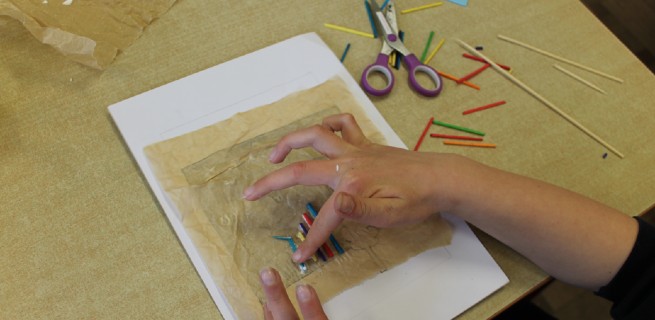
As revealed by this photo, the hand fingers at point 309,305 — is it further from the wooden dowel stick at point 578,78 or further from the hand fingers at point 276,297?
the wooden dowel stick at point 578,78

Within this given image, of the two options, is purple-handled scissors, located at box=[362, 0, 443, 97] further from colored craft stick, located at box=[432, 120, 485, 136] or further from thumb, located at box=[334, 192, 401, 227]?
thumb, located at box=[334, 192, 401, 227]

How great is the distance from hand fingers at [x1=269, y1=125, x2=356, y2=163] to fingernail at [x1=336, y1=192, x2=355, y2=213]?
0.10 metres

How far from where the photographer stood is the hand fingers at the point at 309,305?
1.67 ft

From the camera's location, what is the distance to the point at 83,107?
0.64 metres

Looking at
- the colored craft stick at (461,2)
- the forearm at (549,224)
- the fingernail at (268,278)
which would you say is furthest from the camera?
the colored craft stick at (461,2)

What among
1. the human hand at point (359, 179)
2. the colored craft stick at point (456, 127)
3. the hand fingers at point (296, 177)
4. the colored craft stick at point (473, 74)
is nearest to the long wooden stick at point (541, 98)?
the colored craft stick at point (473, 74)

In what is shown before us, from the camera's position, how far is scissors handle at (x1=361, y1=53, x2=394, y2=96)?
718 millimetres

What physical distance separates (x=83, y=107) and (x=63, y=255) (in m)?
0.20

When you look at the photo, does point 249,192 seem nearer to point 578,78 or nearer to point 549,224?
point 549,224

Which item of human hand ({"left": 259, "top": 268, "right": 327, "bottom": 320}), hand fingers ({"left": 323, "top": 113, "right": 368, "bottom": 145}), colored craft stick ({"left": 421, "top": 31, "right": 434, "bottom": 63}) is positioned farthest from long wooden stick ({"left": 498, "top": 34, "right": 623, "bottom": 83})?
human hand ({"left": 259, "top": 268, "right": 327, "bottom": 320})

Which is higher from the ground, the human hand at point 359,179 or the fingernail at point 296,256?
the human hand at point 359,179

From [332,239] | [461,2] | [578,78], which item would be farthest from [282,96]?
[578,78]

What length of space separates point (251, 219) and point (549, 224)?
357 millimetres

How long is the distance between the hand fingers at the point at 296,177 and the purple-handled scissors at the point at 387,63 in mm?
180
